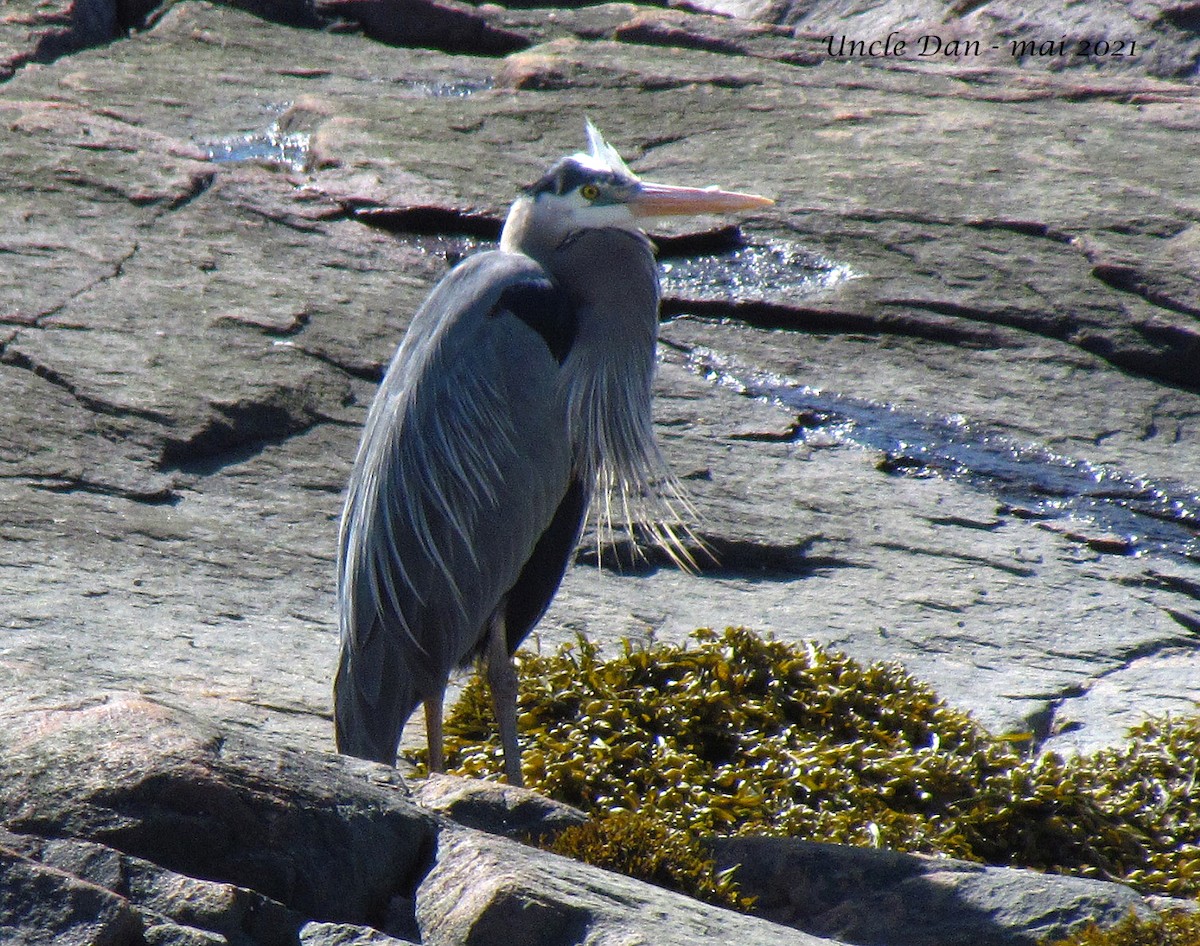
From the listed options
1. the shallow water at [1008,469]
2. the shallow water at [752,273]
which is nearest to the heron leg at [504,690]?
the shallow water at [1008,469]

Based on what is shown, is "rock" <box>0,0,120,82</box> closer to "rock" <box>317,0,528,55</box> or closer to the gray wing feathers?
"rock" <box>317,0,528,55</box>

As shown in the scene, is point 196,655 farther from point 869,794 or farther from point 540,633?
point 869,794

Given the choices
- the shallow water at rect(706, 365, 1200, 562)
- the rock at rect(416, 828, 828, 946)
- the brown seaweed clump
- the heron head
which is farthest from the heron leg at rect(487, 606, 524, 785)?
the shallow water at rect(706, 365, 1200, 562)

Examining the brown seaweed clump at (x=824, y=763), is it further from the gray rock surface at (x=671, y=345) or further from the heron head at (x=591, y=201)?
the heron head at (x=591, y=201)

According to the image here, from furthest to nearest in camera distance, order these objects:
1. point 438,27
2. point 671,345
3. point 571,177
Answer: point 438,27, point 671,345, point 571,177

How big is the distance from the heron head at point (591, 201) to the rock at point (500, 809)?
1.98 metres

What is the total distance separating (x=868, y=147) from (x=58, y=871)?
26.6 ft

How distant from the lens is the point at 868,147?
9336 millimetres

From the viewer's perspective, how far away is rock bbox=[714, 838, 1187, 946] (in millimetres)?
2980

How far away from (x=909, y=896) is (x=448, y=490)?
1.77 metres

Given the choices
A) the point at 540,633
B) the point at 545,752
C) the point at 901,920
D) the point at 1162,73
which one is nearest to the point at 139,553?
the point at 540,633

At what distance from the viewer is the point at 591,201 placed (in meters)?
4.62

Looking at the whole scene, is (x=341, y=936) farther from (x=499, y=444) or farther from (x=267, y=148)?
(x=267, y=148)

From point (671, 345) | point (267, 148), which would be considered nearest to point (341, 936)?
point (671, 345)
